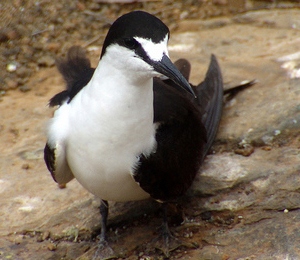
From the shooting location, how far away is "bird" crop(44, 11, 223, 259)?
3072mm

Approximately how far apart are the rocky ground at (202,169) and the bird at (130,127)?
0.75 feet

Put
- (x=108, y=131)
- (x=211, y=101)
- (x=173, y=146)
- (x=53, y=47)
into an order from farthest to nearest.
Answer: (x=53, y=47) < (x=211, y=101) < (x=173, y=146) < (x=108, y=131)

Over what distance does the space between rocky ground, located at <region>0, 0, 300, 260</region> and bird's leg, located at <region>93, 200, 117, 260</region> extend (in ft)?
0.26

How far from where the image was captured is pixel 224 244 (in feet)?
12.4

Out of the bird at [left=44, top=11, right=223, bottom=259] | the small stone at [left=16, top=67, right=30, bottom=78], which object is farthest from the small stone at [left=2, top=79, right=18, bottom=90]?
the bird at [left=44, top=11, right=223, bottom=259]

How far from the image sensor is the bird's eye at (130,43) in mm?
3051

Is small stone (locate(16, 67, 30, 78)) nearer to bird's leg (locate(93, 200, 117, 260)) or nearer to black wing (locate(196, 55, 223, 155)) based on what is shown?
black wing (locate(196, 55, 223, 155))

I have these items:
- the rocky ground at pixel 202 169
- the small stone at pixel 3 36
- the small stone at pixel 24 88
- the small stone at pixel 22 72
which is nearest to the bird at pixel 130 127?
the rocky ground at pixel 202 169

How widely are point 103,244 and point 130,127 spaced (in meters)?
1.21

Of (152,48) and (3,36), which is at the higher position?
(152,48)

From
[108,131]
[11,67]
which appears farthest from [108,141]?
[11,67]

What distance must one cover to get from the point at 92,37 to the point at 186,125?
134 inches

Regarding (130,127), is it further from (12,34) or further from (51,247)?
(12,34)

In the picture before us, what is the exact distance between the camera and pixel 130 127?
10.9 feet
